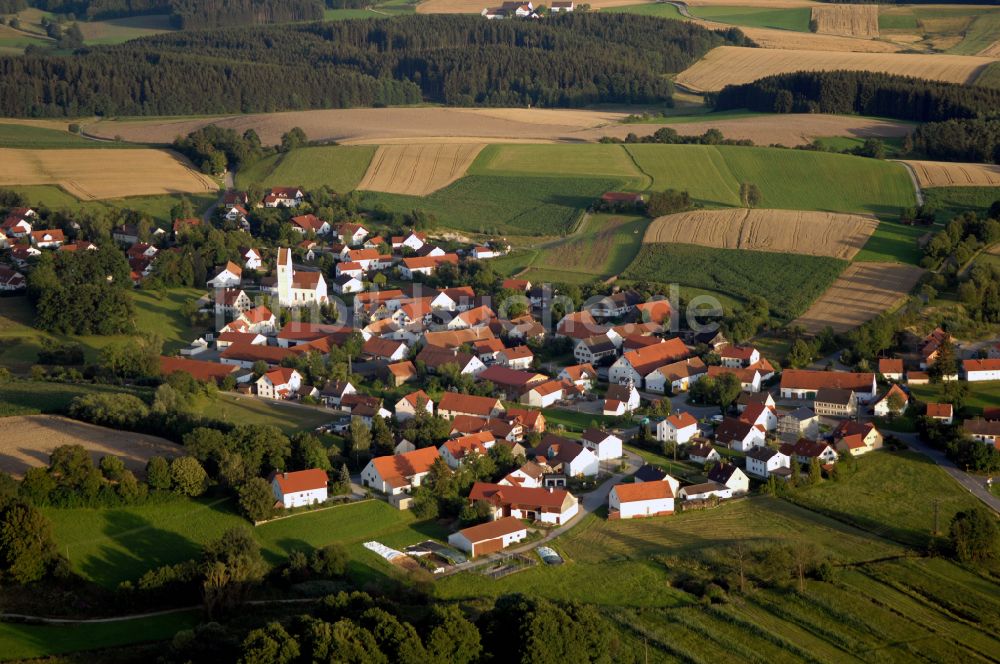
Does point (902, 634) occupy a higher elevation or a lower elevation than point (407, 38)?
lower

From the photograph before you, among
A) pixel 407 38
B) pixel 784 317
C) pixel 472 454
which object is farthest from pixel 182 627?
pixel 407 38

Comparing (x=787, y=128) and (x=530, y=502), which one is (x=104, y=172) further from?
(x=530, y=502)

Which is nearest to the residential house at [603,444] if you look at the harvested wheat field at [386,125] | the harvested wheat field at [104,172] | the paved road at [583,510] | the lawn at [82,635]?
the paved road at [583,510]

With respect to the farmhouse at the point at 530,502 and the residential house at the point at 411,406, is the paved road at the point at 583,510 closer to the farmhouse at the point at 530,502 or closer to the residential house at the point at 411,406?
the farmhouse at the point at 530,502

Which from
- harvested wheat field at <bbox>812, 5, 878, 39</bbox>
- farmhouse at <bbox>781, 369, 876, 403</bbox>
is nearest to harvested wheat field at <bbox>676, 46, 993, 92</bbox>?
harvested wheat field at <bbox>812, 5, 878, 39</bbox>

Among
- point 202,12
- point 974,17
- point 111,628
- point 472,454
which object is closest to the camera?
point 111,628

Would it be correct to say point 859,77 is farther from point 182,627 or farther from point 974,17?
point 182,627

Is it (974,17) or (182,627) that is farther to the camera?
(974,17)
